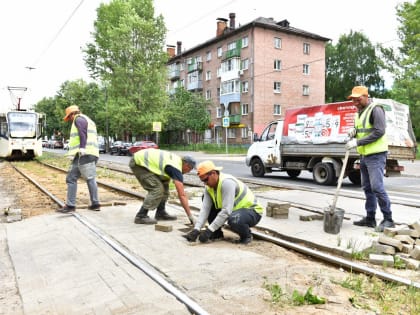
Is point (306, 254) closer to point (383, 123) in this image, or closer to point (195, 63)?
point (383, 123)

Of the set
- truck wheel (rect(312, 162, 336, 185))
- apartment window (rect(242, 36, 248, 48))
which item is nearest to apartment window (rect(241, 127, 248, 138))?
apartment window (rect(242, 36, 248, 48))

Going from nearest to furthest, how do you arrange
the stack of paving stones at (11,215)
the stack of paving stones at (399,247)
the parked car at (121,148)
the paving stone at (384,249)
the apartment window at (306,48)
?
1. the stack of paving stones at (399,247)
2. the paving stone at (384,249)
3. the stack of paving stones at (11,215)
4. the parked car at (121,148)
5. the apartment window at (306,48)

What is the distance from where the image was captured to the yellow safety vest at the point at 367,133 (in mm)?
5738

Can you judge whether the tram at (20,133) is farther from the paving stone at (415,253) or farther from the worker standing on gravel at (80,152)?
the paving stone at (415,253)

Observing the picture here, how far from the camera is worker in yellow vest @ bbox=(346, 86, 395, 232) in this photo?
568 cm

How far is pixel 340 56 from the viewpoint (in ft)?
190

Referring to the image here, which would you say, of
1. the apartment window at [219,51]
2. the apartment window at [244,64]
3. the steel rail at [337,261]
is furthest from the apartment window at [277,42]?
the steel rail at [337,261]

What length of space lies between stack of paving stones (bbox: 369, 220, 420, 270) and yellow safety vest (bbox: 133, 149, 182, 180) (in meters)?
2.79

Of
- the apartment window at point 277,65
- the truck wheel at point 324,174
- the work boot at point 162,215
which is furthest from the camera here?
the apartment window at point 277,65

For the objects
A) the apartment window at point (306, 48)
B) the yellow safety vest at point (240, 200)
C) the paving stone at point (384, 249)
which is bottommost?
the paving stone at point (384, 249)

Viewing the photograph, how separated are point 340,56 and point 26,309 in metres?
60.1

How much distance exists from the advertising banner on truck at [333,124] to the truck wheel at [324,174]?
73cm

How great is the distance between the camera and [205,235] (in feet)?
16.4

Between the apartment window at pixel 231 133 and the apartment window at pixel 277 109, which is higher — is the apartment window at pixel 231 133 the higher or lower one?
the lower one
